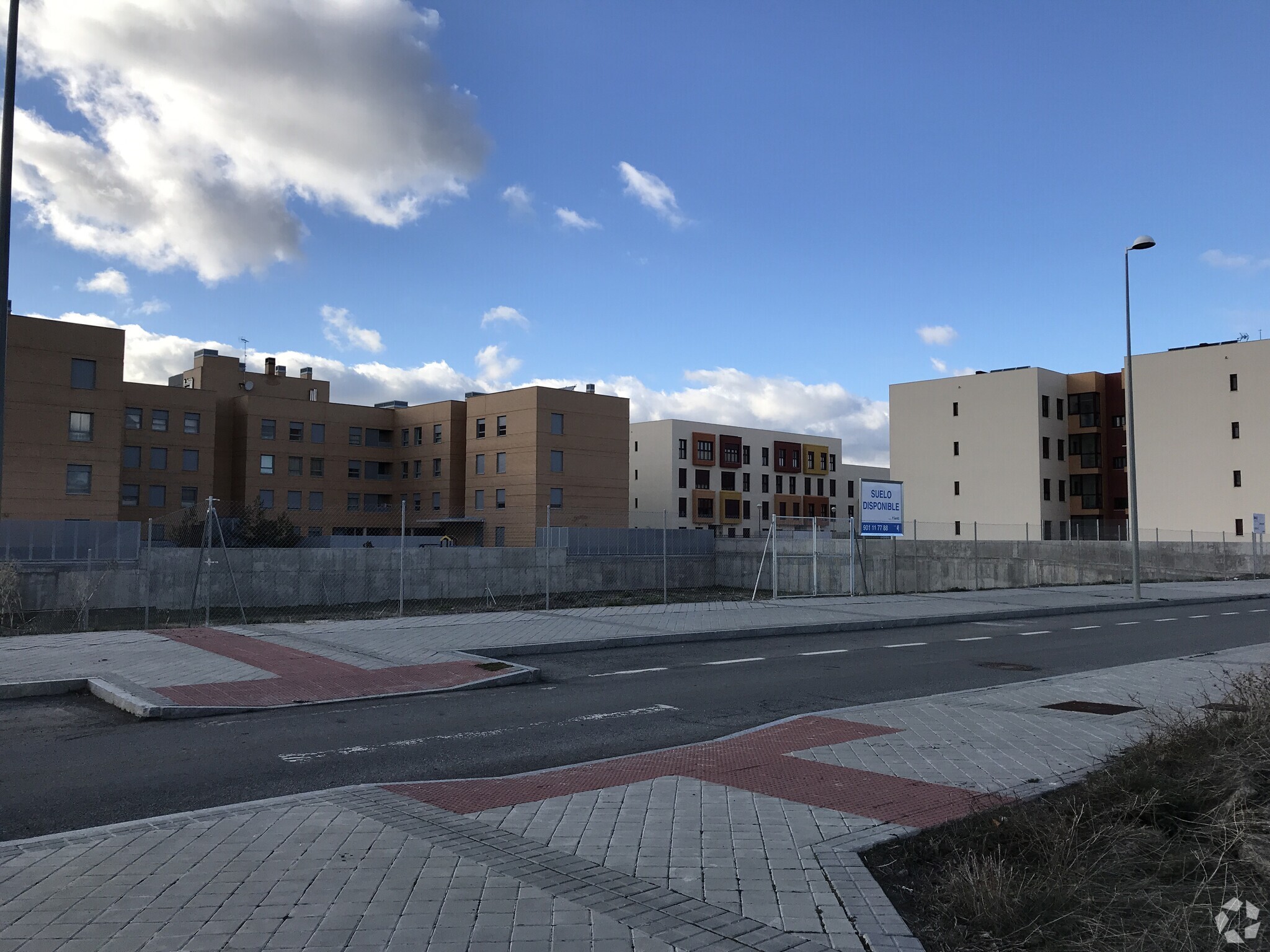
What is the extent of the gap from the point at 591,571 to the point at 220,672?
2584cm

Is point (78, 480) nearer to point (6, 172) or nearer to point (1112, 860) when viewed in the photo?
point (6, 172)

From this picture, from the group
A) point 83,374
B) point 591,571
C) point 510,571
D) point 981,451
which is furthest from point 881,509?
point 83,374

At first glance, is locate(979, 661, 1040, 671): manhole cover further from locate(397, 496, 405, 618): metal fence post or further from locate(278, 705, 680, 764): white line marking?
locate(397, 496, 405, 618): metal fence post

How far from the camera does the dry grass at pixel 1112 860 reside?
4.17 metres

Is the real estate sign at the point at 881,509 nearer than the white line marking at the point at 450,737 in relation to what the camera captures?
No

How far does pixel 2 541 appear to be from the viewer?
3098cm

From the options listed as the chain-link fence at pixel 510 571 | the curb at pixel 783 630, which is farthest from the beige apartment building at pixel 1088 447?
the curb at pixel 783 630

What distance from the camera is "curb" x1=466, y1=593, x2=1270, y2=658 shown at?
1511 cm

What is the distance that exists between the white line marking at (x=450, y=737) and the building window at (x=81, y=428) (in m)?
54.3

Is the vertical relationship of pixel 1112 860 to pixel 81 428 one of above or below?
below

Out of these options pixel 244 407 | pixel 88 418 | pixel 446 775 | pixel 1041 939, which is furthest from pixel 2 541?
pixel 244 407

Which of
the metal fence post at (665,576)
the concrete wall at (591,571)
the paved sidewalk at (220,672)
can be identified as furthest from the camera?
the concrete wall at (591,571)

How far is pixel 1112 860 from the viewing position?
16.3ft

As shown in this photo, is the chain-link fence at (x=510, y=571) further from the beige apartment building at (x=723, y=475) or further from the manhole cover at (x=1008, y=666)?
the beige apartment building at (x=723, y=475)
